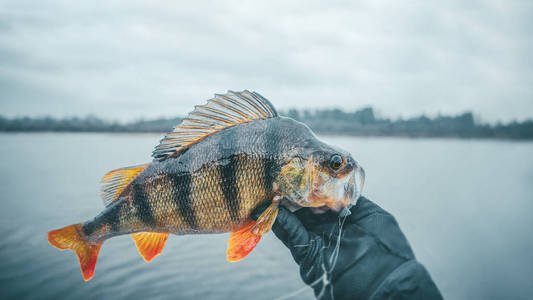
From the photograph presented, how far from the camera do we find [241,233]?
6.52 ft

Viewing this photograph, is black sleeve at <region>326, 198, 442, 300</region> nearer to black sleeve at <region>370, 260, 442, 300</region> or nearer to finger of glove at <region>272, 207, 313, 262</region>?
black sleeve at <region>370, 260, 442, 300</region>

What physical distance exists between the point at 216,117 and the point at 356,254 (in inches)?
52.9

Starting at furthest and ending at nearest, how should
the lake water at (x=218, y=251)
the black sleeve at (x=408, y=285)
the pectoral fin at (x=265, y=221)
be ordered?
the lake water at (x=218, y=251) < the pectoral fin at (x=265, y=221) < the black sleeve at (x=408, y=285)

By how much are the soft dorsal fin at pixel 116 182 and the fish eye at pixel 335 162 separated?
1.29m

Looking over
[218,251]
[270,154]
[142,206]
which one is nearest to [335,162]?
[270,154]

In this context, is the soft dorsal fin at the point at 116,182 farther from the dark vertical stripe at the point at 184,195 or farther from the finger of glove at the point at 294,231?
the finger of glove at the point at 294,231

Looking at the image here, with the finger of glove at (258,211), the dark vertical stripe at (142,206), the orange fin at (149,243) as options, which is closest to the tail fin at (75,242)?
the orange fin at (149,243)

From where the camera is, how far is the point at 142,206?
1.99 m

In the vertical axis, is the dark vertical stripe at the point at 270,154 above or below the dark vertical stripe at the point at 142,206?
above

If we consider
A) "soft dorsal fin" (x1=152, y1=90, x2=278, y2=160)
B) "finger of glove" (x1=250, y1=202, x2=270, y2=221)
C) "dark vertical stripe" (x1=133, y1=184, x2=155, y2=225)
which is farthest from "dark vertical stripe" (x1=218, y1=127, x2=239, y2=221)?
"dark vertical stripe" (x1=133, y1=184, x2=155, y2=225)

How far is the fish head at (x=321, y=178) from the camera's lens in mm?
1841

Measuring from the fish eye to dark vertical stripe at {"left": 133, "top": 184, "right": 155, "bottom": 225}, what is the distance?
1228mm

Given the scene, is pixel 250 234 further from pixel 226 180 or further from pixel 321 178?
pixel 321 178

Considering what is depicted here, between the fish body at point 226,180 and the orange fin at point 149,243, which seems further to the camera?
the orange fin at point 149,243
